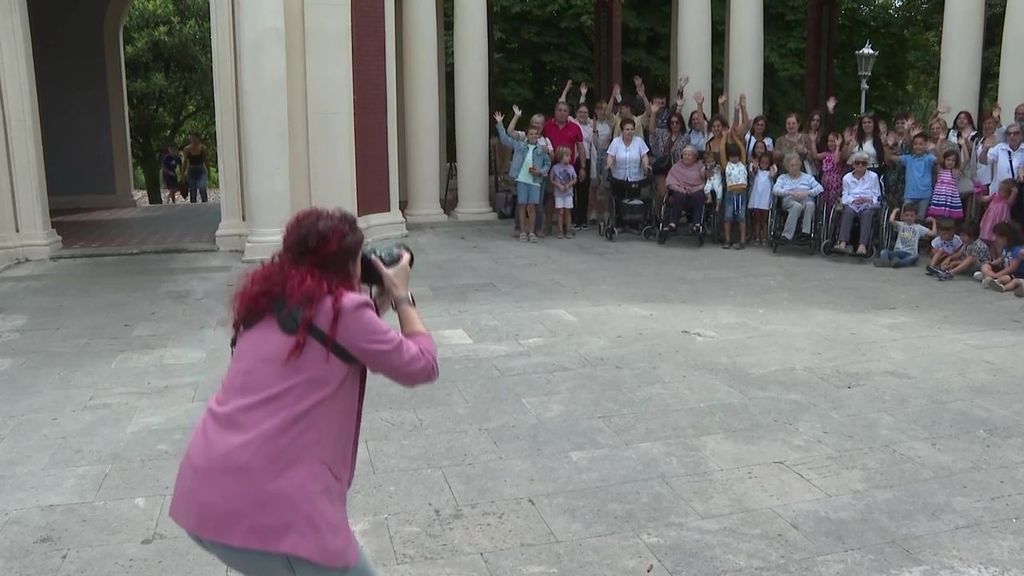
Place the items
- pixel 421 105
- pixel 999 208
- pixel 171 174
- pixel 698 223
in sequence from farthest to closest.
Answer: pixel 171 174 < pixel 421 105 < pixel 698 223 < pixel 999 208

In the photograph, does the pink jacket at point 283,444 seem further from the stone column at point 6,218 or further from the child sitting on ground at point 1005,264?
the stone column at point 6,218

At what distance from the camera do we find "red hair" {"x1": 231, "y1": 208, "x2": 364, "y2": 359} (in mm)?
2303

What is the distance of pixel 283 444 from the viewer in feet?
7.54

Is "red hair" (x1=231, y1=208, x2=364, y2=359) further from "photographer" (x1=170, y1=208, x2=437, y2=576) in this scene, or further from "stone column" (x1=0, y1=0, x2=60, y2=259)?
"stone column" (x1=0, y1=0, x2=60, y2=259)

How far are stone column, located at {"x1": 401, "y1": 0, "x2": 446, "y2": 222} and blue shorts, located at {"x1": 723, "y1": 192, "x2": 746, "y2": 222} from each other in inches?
186

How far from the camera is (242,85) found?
11672 mm

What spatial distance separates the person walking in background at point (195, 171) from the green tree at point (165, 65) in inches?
278

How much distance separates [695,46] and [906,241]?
219 inches

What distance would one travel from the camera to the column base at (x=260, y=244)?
38.7ft

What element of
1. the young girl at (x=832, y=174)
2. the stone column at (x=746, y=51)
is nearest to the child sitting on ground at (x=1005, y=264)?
the young girl at (x=832, y=174)

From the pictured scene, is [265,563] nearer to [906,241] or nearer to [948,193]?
[906,241]

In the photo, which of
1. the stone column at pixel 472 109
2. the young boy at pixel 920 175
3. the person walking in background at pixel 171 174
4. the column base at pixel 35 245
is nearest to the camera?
the young boy at pixel 920 175

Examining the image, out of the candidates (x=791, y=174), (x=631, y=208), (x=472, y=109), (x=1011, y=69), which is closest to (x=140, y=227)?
(x=472, y=109)

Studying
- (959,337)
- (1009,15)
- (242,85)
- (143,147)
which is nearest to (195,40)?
(143,147)
